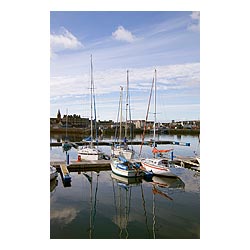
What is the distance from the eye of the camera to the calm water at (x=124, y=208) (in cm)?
306

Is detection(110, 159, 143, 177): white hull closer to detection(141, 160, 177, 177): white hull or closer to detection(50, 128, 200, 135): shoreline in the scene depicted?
detection(141, 160, 177, 177): white hull

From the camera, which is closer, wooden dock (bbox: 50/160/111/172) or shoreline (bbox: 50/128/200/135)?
wooden dock (bbox: 50/160/111/172)

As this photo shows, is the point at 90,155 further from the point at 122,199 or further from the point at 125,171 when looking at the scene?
the point at 122,199

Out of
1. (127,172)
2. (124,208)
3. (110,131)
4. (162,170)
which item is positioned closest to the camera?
(124,208)

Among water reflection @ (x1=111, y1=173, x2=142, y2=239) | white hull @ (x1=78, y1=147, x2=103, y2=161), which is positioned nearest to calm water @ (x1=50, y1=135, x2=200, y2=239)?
water reflection @ (x1=111, y1=173, x2=142, y2=239)

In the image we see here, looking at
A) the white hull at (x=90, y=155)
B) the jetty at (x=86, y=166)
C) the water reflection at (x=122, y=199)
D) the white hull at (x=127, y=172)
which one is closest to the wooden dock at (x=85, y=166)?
the jetty at (x=86, y=166)

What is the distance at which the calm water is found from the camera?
3.06 metres

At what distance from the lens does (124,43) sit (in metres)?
3.67

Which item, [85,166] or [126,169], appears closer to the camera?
[126,169]

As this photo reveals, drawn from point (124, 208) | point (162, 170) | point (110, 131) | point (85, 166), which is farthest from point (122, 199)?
point (110, 131)

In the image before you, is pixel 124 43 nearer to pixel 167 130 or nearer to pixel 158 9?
pixel 158 9

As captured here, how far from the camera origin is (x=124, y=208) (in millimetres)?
3980
